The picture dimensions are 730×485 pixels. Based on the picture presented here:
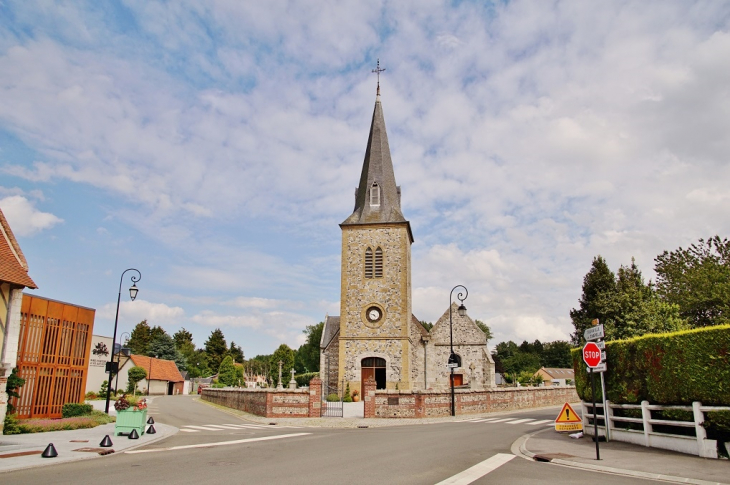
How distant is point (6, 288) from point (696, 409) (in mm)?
19152

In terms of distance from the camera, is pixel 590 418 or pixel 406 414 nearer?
pixel 590 418

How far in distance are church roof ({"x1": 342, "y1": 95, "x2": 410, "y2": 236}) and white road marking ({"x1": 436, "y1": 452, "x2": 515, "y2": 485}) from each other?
82.2 ft

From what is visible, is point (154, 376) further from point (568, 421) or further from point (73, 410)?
point (568, 421)

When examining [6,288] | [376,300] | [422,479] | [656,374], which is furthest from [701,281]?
[6,288]

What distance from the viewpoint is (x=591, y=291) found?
42.8 m

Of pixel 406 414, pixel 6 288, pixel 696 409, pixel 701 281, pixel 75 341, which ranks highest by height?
Answer: pixel 701 281

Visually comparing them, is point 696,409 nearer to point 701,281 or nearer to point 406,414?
point 406,414

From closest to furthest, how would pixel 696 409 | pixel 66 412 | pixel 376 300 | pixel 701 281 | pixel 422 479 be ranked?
pixel 422 479 < pixel 696 409 < pixel 66 412 < pixel 701 281 < pixel 376 300

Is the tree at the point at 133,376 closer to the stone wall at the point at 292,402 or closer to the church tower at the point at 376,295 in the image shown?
the church tower at the point at 376,295

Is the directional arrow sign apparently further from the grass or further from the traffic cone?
the grass

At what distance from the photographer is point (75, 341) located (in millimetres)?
21578

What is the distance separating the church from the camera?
34.5 meters

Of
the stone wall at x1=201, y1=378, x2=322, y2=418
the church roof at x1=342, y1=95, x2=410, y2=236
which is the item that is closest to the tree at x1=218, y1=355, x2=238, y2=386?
the church roof at x1=342, y1=95, x2=410, y2=236

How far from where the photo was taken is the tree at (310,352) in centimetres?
8888
